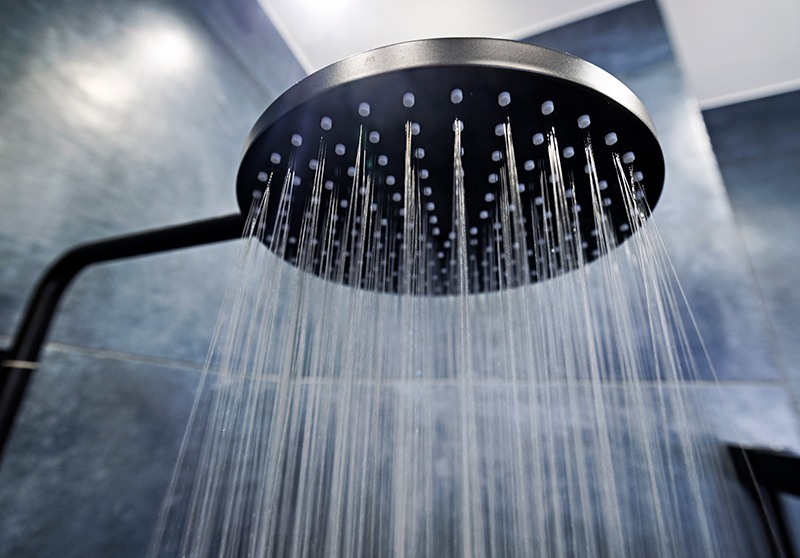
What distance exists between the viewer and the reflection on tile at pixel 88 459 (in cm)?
62

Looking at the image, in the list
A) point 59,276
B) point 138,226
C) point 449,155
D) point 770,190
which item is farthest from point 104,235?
A: point 770,190

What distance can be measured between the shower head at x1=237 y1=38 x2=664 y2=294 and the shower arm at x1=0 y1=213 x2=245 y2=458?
0.07 m

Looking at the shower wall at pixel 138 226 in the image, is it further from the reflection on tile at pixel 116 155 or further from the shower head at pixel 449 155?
the shower head at pixel 449 155

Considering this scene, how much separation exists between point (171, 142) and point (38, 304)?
0.62 meters

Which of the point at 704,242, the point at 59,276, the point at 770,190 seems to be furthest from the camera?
the point at 770,190

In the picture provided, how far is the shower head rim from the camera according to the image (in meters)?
0.25

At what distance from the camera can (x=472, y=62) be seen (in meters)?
0.25

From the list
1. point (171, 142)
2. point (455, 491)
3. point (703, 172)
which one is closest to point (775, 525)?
point (455, 491)

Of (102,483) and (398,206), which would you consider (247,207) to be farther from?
(102,483)

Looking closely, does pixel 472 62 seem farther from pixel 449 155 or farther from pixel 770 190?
pixel 770 190

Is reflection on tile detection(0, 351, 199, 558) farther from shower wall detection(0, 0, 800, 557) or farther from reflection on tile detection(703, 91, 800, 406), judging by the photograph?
reflection on tile detection(703, 91, 800, 406)

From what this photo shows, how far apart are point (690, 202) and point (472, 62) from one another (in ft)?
3.67


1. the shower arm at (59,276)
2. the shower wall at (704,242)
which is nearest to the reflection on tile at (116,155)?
the shower arm at (59,276)

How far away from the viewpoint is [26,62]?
0.67 meters
